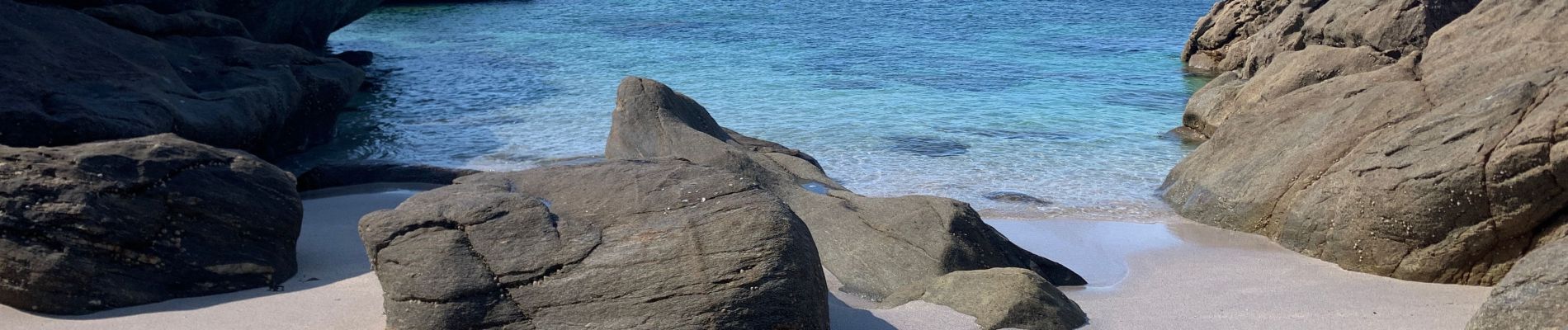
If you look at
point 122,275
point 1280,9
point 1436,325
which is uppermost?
point 122,275

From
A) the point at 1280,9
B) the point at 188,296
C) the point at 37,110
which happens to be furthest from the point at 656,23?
the point at 188,296

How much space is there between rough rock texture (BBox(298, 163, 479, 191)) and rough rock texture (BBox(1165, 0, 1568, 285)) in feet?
21.2

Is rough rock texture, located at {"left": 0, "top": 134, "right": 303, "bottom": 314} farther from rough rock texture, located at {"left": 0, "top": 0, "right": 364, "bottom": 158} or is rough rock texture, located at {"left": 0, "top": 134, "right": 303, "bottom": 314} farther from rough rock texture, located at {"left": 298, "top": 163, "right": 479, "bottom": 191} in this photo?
rough rock texture, located at {"left": 298, "top": 163, "right": 479, "bottom": 191}

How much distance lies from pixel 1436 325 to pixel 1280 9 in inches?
644

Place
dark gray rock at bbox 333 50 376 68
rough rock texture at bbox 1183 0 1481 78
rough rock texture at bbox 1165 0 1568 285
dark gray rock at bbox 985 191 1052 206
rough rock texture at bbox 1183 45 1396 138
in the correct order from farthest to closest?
dark gray rock at bbox 333 50 376 68 → rough rock texture at bbox 1183 0 1481 78 → rough rock texture at bbox 1183 45 1396 138 → dark gray rock at bbox 985 191 1052 206 → rough rock texture at bbox 1165 0 1568 285

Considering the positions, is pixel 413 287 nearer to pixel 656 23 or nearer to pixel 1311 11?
pixel 1311 11

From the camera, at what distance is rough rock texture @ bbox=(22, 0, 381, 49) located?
12734 mm

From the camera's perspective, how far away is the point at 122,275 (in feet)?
18.9

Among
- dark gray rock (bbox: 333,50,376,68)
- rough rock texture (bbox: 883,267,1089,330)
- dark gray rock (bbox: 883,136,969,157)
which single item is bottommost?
dark gray rock (bbox: 333,50,376,68)

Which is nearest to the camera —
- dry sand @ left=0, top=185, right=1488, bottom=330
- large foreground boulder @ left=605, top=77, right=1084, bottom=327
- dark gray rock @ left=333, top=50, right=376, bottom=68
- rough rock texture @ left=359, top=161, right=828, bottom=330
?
rough rock texture @ left=359, top=161, right=828, bottom=330

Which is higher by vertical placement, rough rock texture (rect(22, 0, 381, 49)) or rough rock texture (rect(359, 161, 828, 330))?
rough rock texture (rect(359, 161, 828, 330))

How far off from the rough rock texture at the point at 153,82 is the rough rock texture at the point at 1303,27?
12.9m

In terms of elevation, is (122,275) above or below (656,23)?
above

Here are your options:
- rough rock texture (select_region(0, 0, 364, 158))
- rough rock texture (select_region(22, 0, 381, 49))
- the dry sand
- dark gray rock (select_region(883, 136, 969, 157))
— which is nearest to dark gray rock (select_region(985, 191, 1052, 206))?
the dry sand
